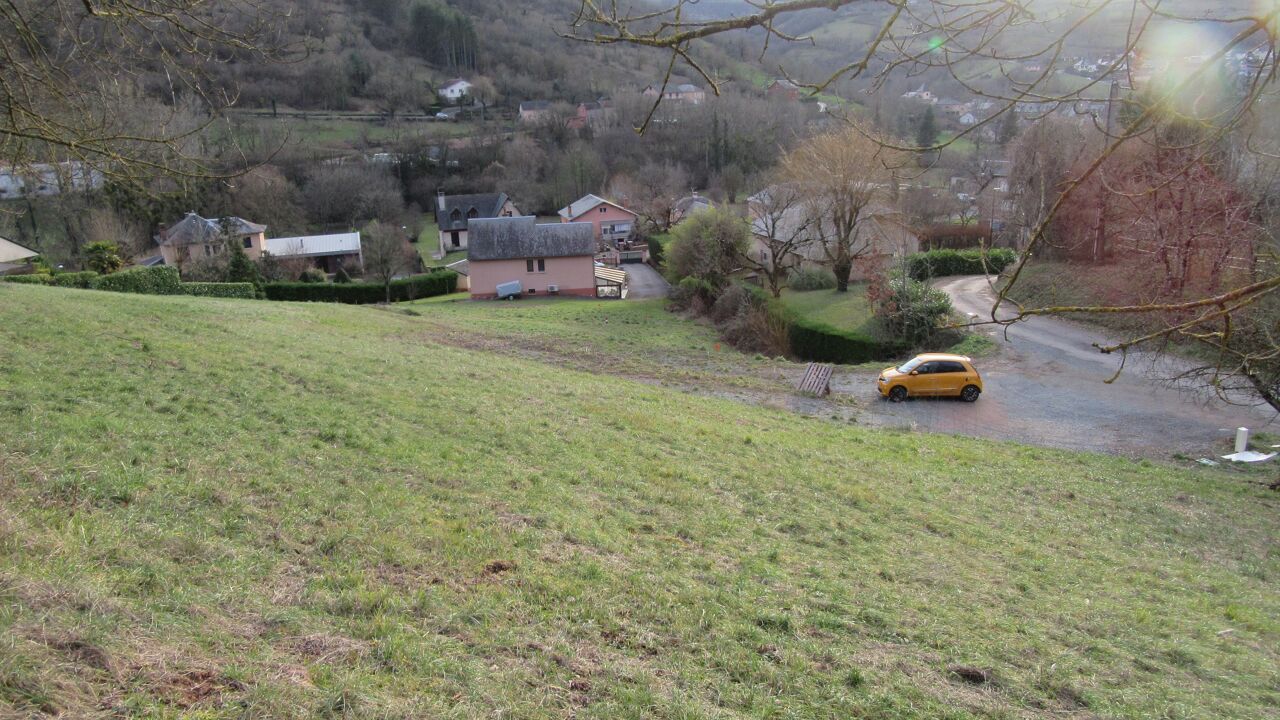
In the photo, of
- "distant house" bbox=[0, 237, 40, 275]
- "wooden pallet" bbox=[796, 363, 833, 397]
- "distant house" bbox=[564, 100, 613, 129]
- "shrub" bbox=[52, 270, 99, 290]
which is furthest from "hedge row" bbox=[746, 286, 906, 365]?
"distant house" bbox=[564, 100, 613, 129]

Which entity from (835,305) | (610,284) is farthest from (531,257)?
(835,305)

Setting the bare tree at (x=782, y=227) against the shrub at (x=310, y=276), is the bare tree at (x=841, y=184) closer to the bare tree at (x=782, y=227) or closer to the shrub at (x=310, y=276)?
the bare tree at (x=782, y=227)

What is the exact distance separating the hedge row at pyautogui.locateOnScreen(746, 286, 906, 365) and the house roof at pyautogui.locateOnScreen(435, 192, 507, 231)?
45.9 m

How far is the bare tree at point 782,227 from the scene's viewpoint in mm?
38719

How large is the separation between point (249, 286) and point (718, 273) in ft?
76.8

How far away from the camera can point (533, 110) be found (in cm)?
9881

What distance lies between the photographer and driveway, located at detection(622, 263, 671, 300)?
47.0 metres

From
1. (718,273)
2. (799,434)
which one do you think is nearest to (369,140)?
(718,273)

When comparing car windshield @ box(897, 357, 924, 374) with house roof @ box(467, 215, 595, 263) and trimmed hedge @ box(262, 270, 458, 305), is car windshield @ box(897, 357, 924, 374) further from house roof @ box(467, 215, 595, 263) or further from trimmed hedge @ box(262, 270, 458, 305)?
trimmed hedge @ box(262, 270, 458, 305)

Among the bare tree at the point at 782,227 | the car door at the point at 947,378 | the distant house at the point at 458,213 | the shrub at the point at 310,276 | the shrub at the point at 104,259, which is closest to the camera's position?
the car door at the point at 947,378

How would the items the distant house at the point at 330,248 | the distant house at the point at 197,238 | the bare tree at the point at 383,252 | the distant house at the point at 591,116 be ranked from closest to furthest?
1. the distant house at the point at 197,238
2. the bare tree at the point at 383,252
3. the distant house at the point at 330,248
4. the distant house at the point at 591,116

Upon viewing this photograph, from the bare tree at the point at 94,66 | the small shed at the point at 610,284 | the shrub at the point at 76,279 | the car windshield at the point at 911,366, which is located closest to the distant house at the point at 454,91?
the small shed at the point at 610,284

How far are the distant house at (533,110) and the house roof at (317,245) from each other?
39324 mm

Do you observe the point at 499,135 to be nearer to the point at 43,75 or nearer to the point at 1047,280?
the point at 1047,280
